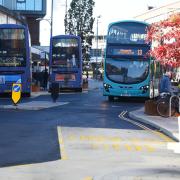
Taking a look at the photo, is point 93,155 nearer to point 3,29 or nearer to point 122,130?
point 122,130

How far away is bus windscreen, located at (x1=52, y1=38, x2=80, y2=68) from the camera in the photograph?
141 ft

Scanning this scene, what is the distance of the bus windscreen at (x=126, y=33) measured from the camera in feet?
106

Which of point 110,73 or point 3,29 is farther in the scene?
point 3,29

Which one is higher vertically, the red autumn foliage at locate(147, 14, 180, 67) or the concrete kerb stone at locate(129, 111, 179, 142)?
the red autumn foliage at locate(147, 14, 180, 67)

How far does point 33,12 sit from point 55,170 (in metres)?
78.5

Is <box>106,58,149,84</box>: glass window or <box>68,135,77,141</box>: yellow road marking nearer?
<box>68,135,77,141</box>: yellow road marking

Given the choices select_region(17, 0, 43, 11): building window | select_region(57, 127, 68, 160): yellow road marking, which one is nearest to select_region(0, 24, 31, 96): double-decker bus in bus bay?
select_region(57, 127, 68, 160): yellow road marking

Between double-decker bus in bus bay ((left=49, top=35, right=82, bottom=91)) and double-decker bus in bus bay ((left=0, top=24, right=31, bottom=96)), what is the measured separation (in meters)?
7.33

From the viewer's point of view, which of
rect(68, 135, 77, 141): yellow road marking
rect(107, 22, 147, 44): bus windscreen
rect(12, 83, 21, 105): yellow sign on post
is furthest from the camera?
rect(107, 22, 147, 44): bus windscreen

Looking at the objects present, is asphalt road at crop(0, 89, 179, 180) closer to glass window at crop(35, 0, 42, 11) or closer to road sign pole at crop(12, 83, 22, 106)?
road sign pole at crop(12, 83, 22, 106)

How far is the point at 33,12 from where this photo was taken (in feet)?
287

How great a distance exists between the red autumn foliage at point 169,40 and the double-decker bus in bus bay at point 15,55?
53.5 ft

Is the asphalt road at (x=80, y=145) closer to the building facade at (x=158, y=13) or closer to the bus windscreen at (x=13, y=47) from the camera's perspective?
the bus windscreen at (x=13, y=47)

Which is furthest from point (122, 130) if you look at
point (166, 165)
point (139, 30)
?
point (139, 30)
